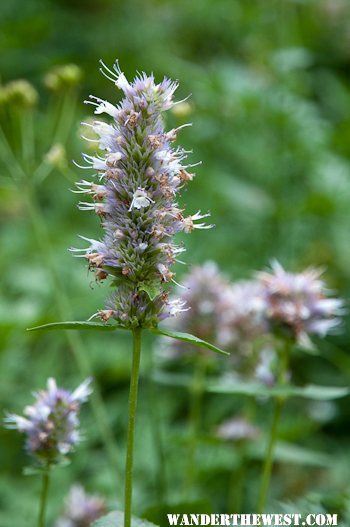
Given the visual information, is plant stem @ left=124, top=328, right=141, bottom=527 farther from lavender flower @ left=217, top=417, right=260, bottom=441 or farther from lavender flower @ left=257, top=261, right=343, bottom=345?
lavender flower @ left=217, top=417, right=260, bottom=441

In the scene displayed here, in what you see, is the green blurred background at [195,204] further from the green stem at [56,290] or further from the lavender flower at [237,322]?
the lavender flower at [237,322]

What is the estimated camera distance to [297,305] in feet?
6.22

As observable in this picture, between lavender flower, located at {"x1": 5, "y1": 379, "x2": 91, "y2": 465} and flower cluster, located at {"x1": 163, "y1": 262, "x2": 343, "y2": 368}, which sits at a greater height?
flower cluster, located at {"x1": 163, "y1": 262, "x2": 343, "y2": 368}

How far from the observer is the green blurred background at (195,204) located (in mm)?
2555

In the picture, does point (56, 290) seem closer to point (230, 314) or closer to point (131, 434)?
point (230, 314)

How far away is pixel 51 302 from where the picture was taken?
3.88 metres

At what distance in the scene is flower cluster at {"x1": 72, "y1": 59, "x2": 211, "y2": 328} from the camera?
125 centimetres

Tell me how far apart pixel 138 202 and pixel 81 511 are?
1091 mm

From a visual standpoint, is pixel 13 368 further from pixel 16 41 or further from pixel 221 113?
pixel 16 41

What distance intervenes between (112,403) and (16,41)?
9.81 feet

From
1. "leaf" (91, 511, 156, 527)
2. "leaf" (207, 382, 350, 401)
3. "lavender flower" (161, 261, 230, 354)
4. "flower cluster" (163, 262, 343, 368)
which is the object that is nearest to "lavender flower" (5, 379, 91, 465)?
"leaf" (91, 511, 156, 527)

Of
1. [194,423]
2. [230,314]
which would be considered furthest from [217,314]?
[194,423]

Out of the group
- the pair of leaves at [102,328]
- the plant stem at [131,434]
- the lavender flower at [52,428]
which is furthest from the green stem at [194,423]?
the pair of leaves at [102,328]

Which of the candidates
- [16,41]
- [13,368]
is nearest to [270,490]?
[13,368]
